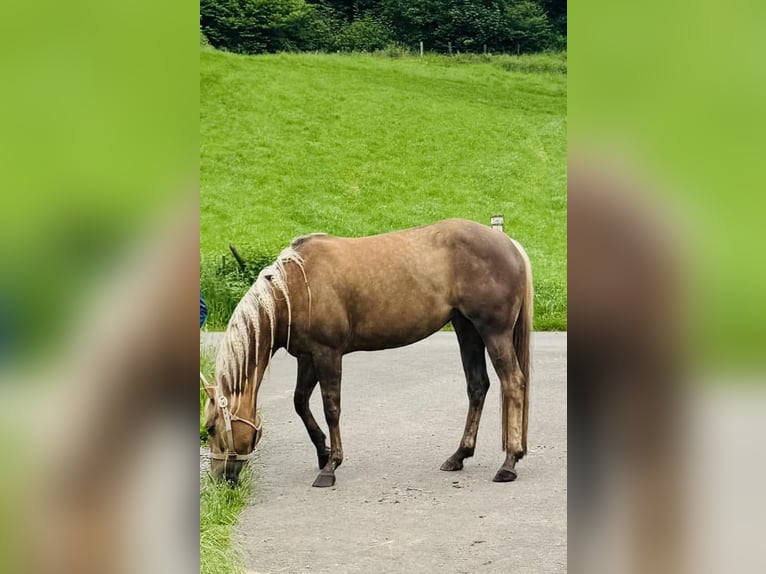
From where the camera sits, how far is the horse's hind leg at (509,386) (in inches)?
123

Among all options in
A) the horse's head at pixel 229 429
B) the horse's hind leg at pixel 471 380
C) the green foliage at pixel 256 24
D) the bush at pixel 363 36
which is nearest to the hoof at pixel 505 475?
the horse's hind leg at pixel 471 380

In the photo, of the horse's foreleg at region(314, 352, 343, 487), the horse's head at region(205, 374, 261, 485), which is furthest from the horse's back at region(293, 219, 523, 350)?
the horse's head at region(205, 374, 261, 485)

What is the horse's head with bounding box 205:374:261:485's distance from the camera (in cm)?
304

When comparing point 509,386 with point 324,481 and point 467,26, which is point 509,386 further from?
point 467,26

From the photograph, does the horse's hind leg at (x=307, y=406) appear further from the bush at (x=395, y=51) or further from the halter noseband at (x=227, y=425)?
the bush at (x=395, y=51)

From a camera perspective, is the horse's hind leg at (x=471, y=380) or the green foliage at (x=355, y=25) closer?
the green foliage at (x=355, y=25)

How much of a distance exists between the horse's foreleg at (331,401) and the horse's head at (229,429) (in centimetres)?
29

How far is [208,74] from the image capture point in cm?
302

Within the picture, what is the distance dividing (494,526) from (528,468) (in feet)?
0.99

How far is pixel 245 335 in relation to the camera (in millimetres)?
3025

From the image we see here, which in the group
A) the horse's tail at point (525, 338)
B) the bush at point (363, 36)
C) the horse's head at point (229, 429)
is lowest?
the horse's head at point (229, 429)
